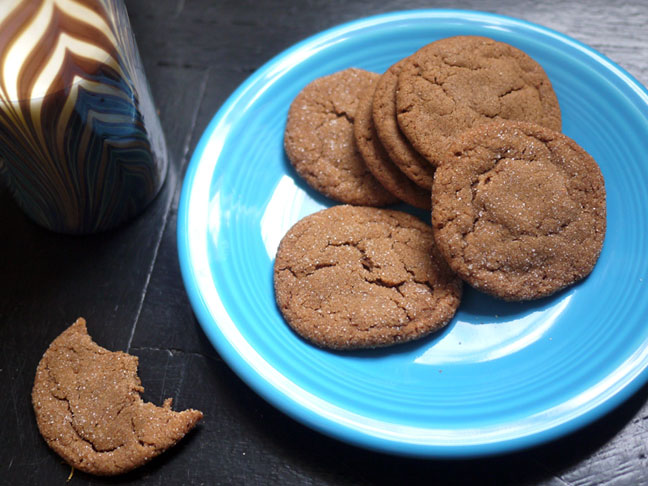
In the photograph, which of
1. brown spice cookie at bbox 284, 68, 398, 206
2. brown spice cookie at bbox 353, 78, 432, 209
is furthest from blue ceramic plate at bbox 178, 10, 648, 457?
brown spice cookie at bbox 353, 78, 432, 209

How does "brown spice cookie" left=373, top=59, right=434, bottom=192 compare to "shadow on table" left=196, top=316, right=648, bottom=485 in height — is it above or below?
above

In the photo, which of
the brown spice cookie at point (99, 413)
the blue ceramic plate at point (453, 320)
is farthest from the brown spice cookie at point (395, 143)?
the brown spice cookie at point (99, 413)

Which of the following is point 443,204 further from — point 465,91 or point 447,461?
point 447,461

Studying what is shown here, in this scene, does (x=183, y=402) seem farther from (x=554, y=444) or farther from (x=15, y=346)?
(x=554, y=444)

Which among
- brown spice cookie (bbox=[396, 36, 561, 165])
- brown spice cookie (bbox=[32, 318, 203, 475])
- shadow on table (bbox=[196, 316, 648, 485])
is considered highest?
brown spice cookie (bbox=[396, 36, 561, 165])

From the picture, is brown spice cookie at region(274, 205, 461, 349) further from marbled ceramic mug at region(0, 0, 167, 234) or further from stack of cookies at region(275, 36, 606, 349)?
marbled ceramic mug at region(0, 0, 167, 234)

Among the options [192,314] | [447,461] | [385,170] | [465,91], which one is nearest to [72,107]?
[192,314]

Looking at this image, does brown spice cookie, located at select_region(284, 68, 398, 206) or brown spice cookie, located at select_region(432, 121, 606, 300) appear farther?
brown spice cookie, located at select_region(284, 68, 398, 206)
